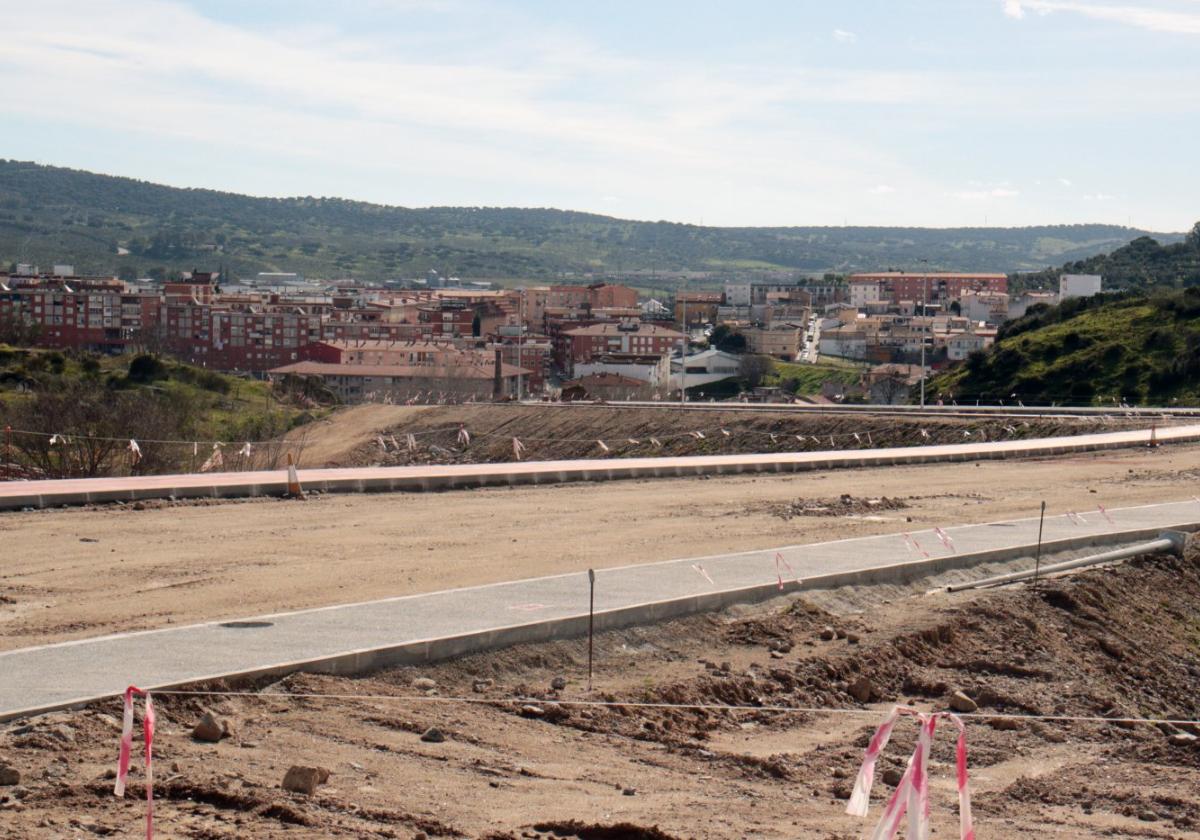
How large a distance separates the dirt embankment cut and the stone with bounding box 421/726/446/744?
3464 centimetres

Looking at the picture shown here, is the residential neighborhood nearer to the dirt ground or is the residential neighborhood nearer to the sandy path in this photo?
the sandy path

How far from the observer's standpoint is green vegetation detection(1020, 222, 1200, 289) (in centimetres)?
13688

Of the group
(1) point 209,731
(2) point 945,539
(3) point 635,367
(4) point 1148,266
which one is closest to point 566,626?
(1) point 209,731

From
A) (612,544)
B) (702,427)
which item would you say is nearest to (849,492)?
(612,544)

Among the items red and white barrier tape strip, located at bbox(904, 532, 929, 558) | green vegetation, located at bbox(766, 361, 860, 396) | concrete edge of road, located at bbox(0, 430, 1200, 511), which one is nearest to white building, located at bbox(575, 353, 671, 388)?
green vegetation, located at bbox(766, 361, 860, 396)

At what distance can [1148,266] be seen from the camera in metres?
153

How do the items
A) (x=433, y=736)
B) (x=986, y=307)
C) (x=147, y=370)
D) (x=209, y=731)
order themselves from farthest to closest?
(x=986, y=307) < (x=147, y=370) < (x=433, y=736) < (x=209, y=731)

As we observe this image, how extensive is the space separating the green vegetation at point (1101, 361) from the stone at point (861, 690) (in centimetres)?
5089

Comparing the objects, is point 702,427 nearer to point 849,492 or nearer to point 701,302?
point 849,492

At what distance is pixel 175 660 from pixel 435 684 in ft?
6.14

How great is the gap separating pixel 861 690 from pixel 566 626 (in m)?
2.49

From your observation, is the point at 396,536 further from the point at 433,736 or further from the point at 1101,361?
the point at 1101,361

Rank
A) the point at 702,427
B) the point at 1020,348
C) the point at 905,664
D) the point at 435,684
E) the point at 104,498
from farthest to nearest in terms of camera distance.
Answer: the point at 1020,348
the point at 702,427
the point at 104,498
the point at 905,664
the point at 435,684

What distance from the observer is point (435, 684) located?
1124 centimetres
